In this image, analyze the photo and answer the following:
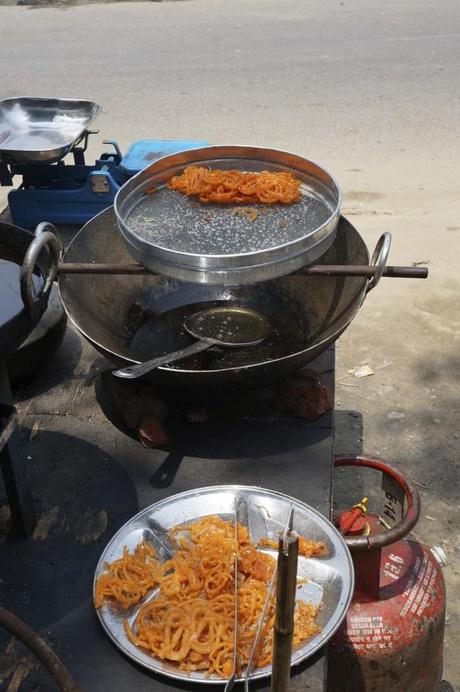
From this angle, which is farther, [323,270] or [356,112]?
[356,112]

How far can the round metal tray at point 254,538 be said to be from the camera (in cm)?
222

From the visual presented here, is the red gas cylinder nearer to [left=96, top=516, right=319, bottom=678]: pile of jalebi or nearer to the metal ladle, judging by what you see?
[left=96, top=516, right=319, bottom=678]: pile of jalebi

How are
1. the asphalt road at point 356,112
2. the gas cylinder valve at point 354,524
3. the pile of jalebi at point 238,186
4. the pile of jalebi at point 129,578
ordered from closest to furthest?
the pile of jalebi at point 129,578 → the gas cylinder valve at point 354,524 → the pile of jalebi at point 238,186 → the asphalt road at point 356,112

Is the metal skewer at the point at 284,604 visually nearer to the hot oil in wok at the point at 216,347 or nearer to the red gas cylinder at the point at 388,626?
the red gas cylinder at the point at 388,626

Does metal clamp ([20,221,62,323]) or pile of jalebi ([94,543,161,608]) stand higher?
metal clamp ([20,221,62,323])

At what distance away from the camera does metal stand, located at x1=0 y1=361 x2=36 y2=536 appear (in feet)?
8.07

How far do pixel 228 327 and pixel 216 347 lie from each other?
0.97 ft

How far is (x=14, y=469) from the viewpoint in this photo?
103 inches

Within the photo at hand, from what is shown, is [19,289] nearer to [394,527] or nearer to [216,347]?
[216,347]

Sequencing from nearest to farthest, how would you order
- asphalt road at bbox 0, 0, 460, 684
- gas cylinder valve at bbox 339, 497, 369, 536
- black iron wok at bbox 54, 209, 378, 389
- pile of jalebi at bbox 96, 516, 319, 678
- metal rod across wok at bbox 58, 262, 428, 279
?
pile of jalebi at bbox 96, 516, 319, 678 → gas cylinder valve at bbox 339, 497, 369, 536 → metal rod across wok at bbox 58, 262, 428, 279 → black iron wok at bbox 54, 209, 378, 389 → asphalt road at bbox 0, 0, 460, 684

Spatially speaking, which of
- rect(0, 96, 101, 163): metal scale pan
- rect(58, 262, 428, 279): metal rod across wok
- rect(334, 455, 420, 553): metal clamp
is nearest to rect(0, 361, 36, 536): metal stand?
rect(58, 262, 428, 279): metal rod across wok

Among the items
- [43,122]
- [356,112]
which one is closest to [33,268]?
[43,122]

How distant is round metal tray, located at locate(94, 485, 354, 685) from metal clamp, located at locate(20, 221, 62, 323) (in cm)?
83

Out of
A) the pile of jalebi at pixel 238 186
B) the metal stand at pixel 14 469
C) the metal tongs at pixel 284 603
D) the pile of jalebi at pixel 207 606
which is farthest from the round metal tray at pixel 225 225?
the metal tongs at pixel 284 603
